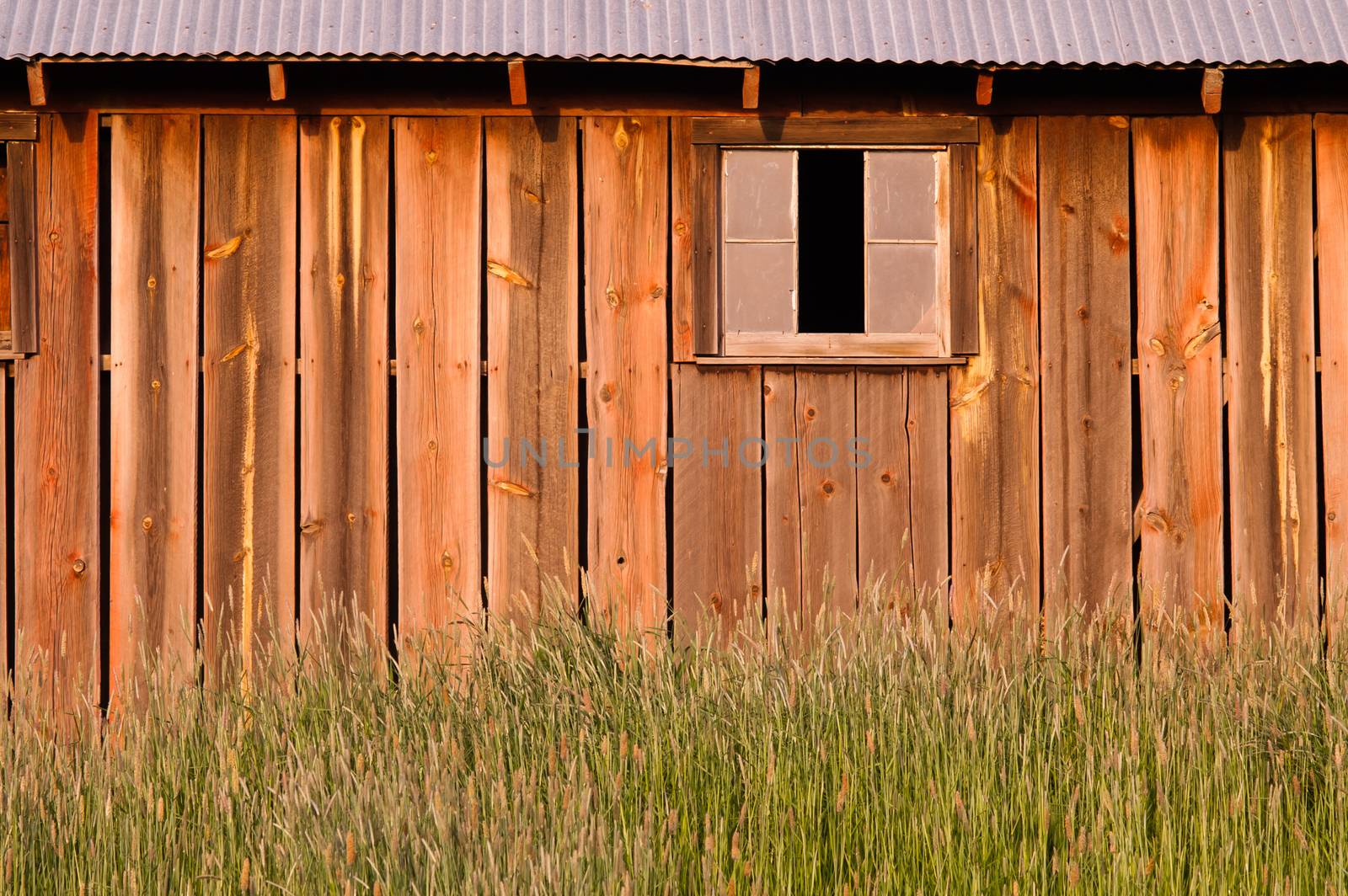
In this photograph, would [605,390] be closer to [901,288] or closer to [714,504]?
[714,504]

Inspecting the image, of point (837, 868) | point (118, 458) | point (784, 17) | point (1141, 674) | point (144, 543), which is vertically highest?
point (784, 17)

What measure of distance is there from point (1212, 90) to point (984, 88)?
37.4 inches

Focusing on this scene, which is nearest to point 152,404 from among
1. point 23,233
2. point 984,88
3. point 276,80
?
point 23,233

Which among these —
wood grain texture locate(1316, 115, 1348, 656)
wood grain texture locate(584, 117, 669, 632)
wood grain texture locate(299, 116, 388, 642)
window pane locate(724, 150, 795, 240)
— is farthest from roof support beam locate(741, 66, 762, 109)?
wood grain texture locate(1316, 115, 1348, 656)

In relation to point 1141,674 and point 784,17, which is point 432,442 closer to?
point 784,17

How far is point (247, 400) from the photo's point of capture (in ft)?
18.2

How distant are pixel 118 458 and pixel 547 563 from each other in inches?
74.4

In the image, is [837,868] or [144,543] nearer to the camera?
[837,868]

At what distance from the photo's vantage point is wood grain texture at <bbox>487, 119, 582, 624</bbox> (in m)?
5.59

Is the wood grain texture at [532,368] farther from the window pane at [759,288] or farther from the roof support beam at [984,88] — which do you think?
the roof support beam at [984,88]

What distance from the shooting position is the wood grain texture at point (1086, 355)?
5613 millimetres

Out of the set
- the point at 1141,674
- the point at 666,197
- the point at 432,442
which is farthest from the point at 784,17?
the point at 1141,674

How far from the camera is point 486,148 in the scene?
18.5ft

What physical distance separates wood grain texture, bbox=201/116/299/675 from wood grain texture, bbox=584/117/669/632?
4.27ft
